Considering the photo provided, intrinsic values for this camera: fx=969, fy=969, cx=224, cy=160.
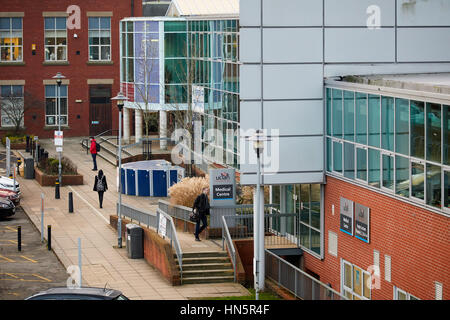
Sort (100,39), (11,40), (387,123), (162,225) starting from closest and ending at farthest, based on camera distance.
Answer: (387,123) → (162,225) → (11,40) → (100,39)

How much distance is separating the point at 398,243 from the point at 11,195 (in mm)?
19893

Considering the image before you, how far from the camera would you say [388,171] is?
24.4m

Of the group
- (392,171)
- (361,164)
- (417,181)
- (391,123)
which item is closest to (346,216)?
(361,164)

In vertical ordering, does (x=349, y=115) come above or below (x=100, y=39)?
below

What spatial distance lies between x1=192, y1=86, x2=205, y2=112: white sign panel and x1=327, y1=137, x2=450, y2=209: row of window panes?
65.2 feet

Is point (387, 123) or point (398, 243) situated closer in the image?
point (398, 243)

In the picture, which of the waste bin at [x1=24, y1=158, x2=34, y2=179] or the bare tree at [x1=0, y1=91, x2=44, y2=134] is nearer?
the waste bin at [x1=24, y1=158, x2=34, y2=179]

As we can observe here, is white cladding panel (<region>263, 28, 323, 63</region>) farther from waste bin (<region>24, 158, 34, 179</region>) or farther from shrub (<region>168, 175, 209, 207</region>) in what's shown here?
waste bin (<region>24, 158, 34, 179</region>)

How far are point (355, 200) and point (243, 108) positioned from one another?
161 inches

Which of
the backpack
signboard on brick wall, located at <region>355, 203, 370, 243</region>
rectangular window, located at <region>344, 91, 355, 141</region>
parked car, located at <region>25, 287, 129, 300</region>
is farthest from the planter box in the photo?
parked car, located at <region>25, 287, 129, 300</region>

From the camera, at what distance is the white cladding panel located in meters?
27.4

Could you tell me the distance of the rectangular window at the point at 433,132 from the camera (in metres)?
21.8

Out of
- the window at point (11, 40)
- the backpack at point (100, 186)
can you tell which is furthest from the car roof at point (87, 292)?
the window at point (11, 40)

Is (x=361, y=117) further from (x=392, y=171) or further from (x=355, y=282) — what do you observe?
(x=355, y=282)
